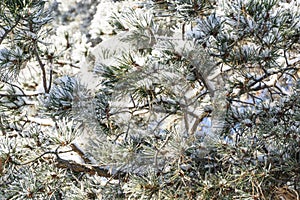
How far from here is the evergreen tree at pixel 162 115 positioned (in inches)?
39.2

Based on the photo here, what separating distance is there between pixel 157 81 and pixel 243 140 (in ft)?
0.85

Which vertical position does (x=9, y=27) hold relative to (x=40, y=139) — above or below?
above

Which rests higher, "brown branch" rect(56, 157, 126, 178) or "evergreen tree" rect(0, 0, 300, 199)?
"evergreen tree" rect(0, 0, 300, 199)

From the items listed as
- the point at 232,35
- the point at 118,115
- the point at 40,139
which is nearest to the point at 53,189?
the point at 40,139

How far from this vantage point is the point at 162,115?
108cm

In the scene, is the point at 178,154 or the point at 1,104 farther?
the point at 1,104

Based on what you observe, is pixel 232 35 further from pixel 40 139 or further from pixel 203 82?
pixel 40 139

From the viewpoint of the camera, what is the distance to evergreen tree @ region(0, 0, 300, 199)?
3.27 feet

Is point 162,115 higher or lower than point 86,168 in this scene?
higher

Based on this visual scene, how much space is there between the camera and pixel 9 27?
104cm

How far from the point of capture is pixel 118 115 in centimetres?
108

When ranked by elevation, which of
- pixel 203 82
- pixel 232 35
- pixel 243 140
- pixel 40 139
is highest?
pixel 232 35

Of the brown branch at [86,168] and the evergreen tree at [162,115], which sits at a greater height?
the evergreen tree at [162,115]

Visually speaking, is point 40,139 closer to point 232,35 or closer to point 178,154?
point 178,154
